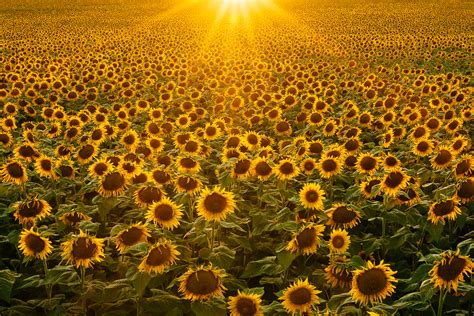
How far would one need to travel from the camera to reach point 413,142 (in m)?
8.13

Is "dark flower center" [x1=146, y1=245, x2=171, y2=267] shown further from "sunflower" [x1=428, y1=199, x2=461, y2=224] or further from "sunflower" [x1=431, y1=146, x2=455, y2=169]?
"sunflower" [x1=431, y1=146, x2=455, y2=169]

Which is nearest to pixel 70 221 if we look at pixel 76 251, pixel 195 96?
pixel 76 251

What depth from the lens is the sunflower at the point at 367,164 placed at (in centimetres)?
673

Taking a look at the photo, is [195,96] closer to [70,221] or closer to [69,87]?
[69,87]

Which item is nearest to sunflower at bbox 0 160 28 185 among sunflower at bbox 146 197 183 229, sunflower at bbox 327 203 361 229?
sunflower at bbox 146 197 183 229

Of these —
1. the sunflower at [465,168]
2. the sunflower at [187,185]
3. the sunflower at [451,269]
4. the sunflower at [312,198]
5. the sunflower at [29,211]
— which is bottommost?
the sunflower at [29,211]

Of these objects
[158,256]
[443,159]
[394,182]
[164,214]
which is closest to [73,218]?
[164,214]

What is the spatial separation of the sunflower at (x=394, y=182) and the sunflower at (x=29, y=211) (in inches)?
151

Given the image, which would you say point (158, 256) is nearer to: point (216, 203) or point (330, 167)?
point (216, 203)

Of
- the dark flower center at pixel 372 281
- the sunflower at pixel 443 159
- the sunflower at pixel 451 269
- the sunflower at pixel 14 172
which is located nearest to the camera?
the sunflower at pixel 451 269

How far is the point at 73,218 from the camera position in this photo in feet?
17.7

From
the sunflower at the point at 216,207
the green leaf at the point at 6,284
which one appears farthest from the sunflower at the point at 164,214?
the green leaf at the point at 6,284

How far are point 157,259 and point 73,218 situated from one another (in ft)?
5.50

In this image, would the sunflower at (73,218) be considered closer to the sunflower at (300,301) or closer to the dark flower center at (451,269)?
the sunflower at (300,301)
